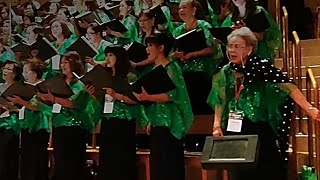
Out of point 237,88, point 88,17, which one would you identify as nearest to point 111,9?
point 88,17

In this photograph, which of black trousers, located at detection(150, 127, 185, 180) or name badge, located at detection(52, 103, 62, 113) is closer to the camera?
black trousers, located at detection(150, 127, 185, 180)

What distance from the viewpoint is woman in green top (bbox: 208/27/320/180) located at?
342cm

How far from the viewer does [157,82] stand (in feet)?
13.6

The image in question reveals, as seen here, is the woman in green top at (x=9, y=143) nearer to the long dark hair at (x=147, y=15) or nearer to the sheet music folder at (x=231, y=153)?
the long dark hair at (x=147, y=15)

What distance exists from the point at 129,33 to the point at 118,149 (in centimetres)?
99

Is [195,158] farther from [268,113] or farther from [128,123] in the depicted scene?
[268,113]

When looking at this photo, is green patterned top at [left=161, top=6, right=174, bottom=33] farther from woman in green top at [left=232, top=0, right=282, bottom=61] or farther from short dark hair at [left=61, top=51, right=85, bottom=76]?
short dark hair at [left=61, top=51, right=85, bottom=76]

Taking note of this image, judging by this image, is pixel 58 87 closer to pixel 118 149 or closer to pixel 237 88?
pixel 118 149

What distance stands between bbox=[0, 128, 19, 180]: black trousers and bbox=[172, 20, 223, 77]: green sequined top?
192 cm

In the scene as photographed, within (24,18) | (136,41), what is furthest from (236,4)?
(24,18)

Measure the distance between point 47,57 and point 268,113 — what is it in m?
2.79

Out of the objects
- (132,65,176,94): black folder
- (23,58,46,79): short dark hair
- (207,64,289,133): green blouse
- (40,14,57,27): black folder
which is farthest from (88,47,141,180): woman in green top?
(40,14,57,27): black folder

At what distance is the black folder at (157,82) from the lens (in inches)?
161

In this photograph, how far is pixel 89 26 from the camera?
5668 millimetres
